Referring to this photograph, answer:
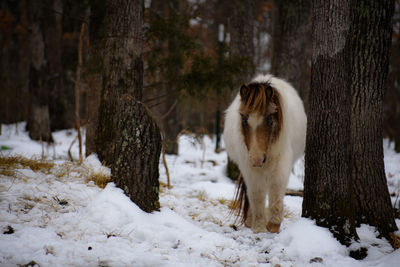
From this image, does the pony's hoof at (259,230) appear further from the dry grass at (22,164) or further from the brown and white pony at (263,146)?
the dry grass at (22,164)

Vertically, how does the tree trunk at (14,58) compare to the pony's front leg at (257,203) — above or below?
above

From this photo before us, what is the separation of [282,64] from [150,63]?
316 centimetres

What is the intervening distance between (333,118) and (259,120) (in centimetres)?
77

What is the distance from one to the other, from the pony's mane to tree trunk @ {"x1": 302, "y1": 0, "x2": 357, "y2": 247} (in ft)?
1.92

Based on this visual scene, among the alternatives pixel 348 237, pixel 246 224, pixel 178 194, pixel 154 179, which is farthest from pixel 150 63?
pixel 348 237

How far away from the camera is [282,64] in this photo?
6.55 meters

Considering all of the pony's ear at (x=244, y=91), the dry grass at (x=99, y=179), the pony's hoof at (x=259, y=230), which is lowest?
the pony's hoof at (x=259, y=230)

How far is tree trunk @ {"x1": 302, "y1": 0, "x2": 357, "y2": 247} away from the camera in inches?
108

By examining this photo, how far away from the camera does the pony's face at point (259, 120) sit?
3.13m

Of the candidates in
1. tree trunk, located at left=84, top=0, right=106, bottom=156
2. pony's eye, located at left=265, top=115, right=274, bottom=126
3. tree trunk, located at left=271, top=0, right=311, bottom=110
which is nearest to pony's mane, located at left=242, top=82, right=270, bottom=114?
pony's eye, located at left=265, top=115, right=274, bottom=126

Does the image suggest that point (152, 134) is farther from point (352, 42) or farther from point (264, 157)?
point (352, 42)

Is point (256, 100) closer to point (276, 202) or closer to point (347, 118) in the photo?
point (347, 118)

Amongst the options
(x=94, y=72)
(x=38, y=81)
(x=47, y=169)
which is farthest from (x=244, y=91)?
(x=38, y=81)

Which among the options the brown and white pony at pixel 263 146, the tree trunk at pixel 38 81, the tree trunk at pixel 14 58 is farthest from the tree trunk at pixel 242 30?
the tree trunk at pixel 14 58
